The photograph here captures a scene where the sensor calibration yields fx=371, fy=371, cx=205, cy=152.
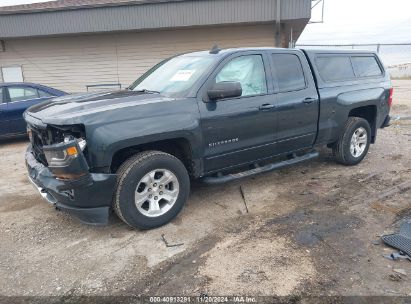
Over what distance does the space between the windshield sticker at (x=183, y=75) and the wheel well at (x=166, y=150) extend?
2.51ft

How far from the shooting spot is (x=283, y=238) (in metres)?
3.69

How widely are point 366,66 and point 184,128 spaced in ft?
12.5

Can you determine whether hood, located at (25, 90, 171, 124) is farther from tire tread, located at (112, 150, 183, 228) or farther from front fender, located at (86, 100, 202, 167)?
tire tread, located at (112, 150, 183, 228)

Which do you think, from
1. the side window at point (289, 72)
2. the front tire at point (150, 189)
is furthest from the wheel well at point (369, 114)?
the front tire at point (150, 189)

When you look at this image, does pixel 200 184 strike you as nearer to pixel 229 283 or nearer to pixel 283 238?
pixel 283 238

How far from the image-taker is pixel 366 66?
6.09 m

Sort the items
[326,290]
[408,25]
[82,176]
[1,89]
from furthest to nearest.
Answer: [408,25] → [1,89] → [82,176] → [326,290]

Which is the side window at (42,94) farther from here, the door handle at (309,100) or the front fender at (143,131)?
the door handle at (309,100)

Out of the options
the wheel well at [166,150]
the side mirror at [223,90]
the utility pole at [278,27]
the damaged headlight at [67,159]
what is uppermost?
the utility pole at [278,27]

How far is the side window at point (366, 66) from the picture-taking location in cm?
594

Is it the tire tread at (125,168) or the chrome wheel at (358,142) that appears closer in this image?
the tire tread at (125,168)

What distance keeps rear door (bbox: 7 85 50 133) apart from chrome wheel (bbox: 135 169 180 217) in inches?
226

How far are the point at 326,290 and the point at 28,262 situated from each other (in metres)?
2.60

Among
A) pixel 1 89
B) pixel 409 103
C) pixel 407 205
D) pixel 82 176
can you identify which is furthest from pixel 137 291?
pixel 409 103
